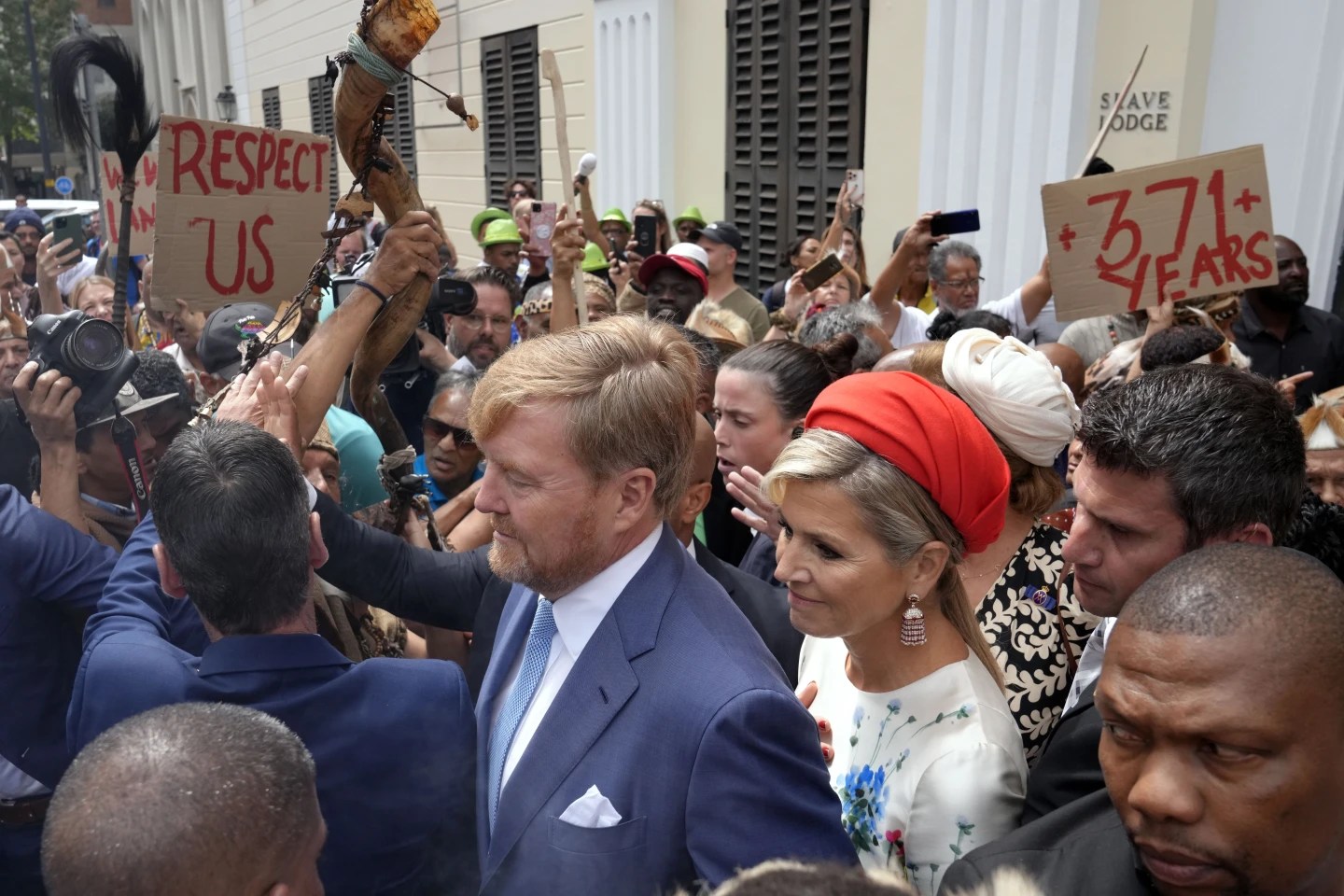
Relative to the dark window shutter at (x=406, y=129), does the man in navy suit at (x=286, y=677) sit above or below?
below

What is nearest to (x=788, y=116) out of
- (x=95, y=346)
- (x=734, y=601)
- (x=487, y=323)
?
(x=487, y=323)

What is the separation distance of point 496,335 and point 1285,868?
4.40 metres

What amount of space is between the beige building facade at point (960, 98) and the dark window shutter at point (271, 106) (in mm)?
10139

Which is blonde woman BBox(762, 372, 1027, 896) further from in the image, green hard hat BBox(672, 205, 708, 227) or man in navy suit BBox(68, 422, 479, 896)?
green hard hat BBox(672, 205, 708, 227)

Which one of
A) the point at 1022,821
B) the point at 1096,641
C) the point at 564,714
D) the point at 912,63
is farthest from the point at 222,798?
the point at 912,63

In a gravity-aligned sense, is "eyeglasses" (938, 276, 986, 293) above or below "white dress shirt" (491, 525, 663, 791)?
above

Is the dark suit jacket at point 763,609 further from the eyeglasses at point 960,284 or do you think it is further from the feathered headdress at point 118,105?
the eyeglasses at point 960,284

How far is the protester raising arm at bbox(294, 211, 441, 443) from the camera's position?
2.38m

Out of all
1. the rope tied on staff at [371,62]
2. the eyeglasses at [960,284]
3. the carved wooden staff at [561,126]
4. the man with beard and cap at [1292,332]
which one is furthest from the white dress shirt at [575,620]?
the eyeglasses at [960,284]

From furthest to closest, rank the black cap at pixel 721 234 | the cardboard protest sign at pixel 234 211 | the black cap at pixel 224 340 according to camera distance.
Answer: the black cap at pixel 721 234
the black cap at pixel 224 340
the cardboard protest sign at pixel 234 211

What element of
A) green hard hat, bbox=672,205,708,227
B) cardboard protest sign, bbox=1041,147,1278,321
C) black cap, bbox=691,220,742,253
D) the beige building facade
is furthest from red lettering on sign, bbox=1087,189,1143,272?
green hard hat, bbox=672,205,708,227

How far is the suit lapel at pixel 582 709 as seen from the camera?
1.62 m

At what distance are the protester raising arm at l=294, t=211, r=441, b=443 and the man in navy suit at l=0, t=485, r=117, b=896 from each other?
Result: 569 mm

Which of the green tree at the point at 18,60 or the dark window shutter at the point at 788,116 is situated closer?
the dark window shutter at the point at 788,116
